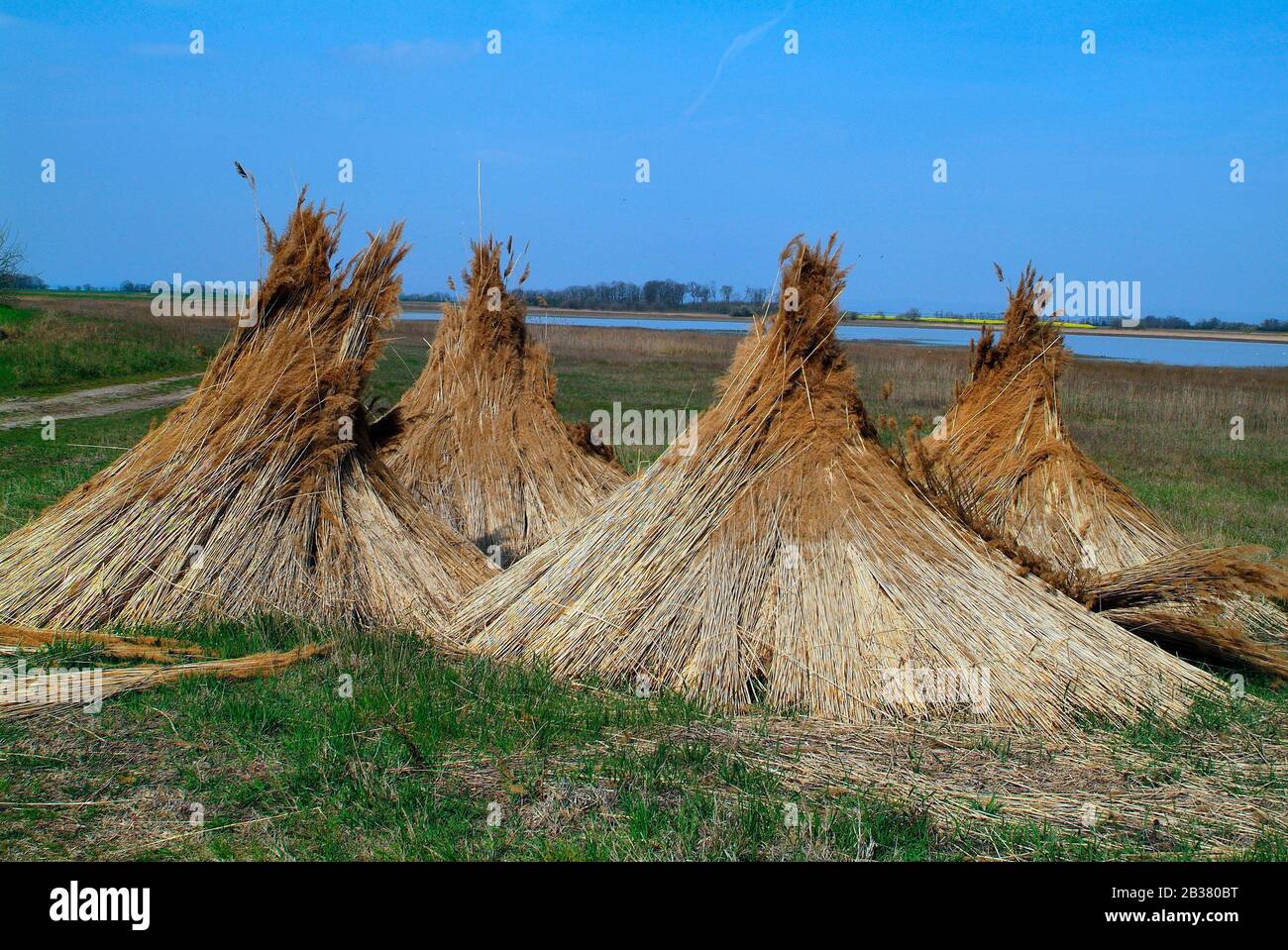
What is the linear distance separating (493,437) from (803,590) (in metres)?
4.74

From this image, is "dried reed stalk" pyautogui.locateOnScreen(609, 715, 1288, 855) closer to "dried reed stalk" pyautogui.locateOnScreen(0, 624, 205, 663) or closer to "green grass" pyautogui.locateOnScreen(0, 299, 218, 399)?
"dried reed stalk" pyautogui.locateOnScreen(0, 624, 205, 663)

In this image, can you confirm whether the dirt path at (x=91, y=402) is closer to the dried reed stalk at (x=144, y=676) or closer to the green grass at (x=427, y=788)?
the dried reed stalk at (x=144, y=676)

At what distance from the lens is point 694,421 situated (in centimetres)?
598

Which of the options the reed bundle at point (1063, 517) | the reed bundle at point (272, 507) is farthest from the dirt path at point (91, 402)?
the reed bundle at point (1063, 517)

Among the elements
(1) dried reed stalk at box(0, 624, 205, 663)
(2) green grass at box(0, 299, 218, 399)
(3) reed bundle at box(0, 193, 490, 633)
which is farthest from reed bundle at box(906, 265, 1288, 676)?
(2) green grass at box(0, 299, 218, 399)

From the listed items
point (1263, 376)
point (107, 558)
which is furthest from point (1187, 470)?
point (1263, 376)

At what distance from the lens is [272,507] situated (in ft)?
20.2

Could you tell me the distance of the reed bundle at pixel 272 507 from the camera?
578 centimetres

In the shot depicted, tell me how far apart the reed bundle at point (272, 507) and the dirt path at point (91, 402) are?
10.5 metres

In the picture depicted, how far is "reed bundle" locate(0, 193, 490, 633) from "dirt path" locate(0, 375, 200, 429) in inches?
412

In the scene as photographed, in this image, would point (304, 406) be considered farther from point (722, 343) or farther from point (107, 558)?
point (722, 343)
